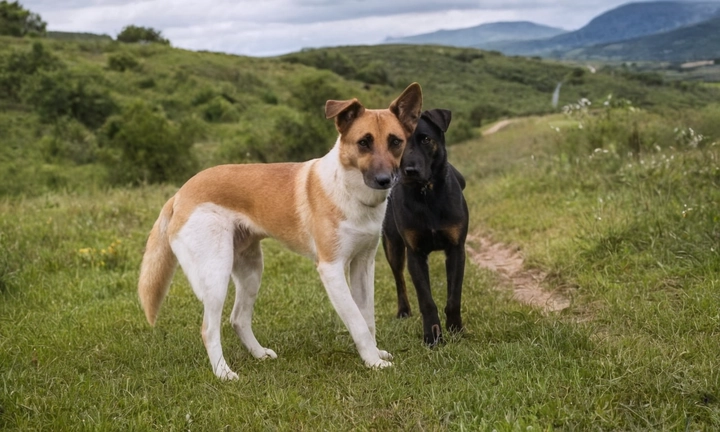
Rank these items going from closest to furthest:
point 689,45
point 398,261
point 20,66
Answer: point 398,261 < point 20,66 < point 689,45

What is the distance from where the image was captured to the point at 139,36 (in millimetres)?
61531

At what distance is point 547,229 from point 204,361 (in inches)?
197

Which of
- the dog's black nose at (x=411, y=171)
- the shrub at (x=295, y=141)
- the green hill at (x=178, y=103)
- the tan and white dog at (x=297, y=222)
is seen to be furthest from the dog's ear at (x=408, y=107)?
the shrub at (x=295, y=141)

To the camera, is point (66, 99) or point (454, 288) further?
point (66, 99)

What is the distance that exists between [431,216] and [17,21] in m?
55.4

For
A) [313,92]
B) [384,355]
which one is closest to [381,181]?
[384,355]

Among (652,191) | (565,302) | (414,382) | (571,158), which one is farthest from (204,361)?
(571,158)

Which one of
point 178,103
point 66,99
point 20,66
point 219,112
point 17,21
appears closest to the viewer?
point 66,99

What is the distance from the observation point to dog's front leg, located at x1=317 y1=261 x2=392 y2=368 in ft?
13.7

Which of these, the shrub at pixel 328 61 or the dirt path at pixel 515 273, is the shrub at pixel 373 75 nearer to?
the shrub at pixel 328 61

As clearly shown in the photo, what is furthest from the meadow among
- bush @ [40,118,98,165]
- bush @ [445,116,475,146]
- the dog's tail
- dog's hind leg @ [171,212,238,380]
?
bush @ [445,116,475,146]

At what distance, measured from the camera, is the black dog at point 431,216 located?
477cm

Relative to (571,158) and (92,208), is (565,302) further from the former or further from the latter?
(92,208)

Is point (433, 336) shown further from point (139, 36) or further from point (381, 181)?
point (139, 36)
